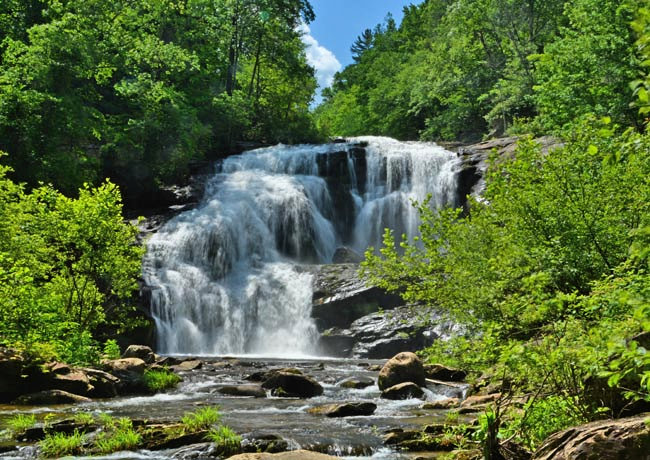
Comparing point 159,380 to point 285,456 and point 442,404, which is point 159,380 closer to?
point 442,404

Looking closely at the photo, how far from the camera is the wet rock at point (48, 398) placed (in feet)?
40.2

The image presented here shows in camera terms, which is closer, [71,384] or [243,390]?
[71,384]

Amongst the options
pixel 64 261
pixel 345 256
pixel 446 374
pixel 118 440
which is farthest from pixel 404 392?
pixel 345 256

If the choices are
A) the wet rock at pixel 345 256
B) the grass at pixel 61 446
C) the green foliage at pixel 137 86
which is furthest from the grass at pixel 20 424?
the wet rock at pixel 345 256

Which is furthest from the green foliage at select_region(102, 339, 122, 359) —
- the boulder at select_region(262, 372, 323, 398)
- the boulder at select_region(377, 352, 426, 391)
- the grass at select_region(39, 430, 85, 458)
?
the grass at select_region(39, 430, 85, 458)

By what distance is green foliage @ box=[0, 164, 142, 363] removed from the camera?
1305cm

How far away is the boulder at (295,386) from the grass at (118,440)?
5818 mm

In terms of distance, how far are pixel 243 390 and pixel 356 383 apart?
3.40 metres

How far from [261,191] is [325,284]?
411 inches

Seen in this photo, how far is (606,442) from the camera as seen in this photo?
16.0 feet

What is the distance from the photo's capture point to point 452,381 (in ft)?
53.1

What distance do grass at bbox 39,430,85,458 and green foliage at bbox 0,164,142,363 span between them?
4.98 meters

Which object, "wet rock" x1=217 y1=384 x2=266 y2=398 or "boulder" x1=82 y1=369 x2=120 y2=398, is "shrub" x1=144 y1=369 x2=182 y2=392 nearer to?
"boulder" x1=82 y1=369 x2=120 y2=398

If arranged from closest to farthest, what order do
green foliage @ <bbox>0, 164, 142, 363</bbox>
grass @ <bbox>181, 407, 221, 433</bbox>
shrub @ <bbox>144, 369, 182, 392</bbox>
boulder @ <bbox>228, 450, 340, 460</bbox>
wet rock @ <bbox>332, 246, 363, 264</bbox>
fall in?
1. boulder @ <bbox>228, 450, 340, 460</bbox>
2. grass @ <bbox>181, 407, 221, 433</bbox>
3. green foliage @ <bbox>0, 164, 142, 363</bbox>
4. shrub @ <bbox>144, 369, 182, 392</bbox>
5. wet rock @ <bbox>332, 246, 363, 264</bbox>
